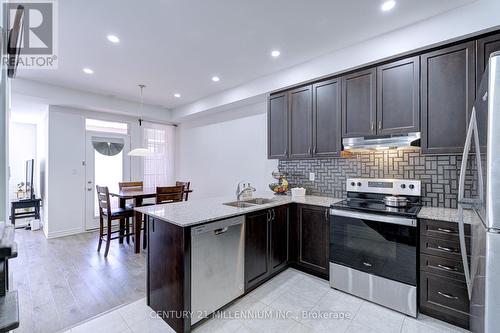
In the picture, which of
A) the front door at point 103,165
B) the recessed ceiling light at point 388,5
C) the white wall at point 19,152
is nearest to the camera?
the recessed ceiling light at point 388,5

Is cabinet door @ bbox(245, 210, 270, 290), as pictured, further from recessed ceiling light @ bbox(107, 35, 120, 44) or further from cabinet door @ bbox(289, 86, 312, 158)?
recessed ceiling light @ bbox(107, 35, 120, 44)

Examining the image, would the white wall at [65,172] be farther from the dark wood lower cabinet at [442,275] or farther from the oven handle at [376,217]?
the dark wood lower cabinet at [442,275]

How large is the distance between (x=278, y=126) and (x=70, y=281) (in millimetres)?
3341

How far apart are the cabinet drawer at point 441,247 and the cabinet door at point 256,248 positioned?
1.47m

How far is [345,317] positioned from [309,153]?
191cm

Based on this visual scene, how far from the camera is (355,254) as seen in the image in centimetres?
240

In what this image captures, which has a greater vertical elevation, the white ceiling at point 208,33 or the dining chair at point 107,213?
the white ceiling at point 208,33

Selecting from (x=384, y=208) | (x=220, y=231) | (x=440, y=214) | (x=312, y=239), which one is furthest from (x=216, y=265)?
(x=440, y=214)

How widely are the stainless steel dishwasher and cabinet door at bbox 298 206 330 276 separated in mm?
933

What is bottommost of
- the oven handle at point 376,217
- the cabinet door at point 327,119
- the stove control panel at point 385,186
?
the oven handle at point 376,217

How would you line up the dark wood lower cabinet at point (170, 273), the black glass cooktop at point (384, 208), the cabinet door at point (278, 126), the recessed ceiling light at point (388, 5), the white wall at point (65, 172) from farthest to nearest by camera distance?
the white wall at point (65, 172)
the cabinet door at point (278, 126)
the black glass cooktop at point (384, 208)
the recessed ceiling light at point (388, 5)
the dark wood lower cabinet at point (170, 273)

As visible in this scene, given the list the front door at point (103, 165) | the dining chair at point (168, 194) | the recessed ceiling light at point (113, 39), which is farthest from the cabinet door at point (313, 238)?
the front door at point (103, 165)

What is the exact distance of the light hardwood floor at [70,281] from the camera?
6.96 feet

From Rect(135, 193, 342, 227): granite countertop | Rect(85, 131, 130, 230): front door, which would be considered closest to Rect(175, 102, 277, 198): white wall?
Rect(85, 131, 130, 230): front door
